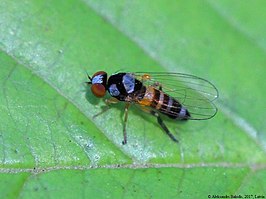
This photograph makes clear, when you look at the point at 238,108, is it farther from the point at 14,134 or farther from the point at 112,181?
the point at 14,134

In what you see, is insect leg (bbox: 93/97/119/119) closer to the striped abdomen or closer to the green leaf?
the green leaf

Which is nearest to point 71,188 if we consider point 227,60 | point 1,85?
point 1,85

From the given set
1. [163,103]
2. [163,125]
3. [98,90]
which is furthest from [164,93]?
[98,90]

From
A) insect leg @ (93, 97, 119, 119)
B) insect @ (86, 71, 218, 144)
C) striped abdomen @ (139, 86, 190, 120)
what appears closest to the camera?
insect leg @ (93, 97, 119, 119)

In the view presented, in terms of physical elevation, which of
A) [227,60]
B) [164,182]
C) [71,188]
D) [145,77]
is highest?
[227,60]

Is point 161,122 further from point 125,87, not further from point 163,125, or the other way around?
point 125,87

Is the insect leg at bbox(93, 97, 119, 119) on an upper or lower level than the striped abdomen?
lower

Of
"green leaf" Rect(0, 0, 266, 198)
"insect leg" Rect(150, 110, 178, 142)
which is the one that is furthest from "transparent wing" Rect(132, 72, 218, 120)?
"insect leg" Rect(150, 110, 178, 142)
